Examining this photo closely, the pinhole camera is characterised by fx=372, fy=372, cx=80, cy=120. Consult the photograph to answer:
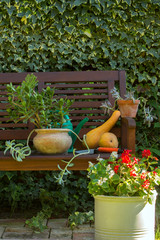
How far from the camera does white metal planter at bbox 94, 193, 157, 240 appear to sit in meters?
2.04

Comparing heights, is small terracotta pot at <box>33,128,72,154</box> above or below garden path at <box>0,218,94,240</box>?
above

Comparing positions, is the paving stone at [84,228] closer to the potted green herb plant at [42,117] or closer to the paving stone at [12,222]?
the paving stone at [12,222]

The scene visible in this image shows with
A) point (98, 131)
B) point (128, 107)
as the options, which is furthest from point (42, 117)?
point (128, 107)

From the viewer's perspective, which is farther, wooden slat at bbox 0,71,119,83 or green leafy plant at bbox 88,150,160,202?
wooden slat at bbox 0,71,119,83

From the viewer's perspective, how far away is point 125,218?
204 cm

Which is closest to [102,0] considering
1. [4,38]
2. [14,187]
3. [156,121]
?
[4,38]

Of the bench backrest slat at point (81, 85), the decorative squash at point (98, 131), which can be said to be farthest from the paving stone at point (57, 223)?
the bench backrest slat at point (81, 85)

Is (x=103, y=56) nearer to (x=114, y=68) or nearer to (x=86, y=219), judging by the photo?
(x=114, y=68)

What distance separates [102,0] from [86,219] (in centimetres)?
183

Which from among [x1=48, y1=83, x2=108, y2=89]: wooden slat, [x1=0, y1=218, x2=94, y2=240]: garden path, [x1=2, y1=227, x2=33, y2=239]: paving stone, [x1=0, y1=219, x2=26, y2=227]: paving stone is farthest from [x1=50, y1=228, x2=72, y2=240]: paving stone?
[x1=48, y1=83, x2=108, y2=89]: wooden slat

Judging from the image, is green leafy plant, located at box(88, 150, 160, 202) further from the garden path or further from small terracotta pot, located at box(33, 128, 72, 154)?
the garden path

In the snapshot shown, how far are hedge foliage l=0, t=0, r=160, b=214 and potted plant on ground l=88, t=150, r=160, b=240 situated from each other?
3.69 ft

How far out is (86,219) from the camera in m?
2.89

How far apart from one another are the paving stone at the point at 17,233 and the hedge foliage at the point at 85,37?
1261 millimetres
